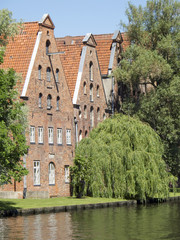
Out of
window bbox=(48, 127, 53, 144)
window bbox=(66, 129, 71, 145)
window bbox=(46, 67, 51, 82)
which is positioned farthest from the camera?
window bbox=(66, 129, 71, 145)

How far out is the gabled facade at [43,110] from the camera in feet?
161

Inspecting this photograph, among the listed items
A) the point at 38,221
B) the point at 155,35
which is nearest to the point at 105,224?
the point at 38,221

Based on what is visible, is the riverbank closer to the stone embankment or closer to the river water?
the stone embankment

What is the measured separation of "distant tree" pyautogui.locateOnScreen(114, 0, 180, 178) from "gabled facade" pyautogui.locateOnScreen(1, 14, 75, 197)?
29.8ft

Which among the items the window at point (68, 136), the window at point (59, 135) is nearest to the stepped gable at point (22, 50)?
the window at point (59, 135)

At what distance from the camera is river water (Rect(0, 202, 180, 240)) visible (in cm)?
2578

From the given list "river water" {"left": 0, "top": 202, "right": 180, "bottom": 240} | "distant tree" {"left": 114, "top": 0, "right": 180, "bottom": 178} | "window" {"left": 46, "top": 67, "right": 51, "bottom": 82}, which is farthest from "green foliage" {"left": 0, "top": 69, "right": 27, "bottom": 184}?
"distant tree" {"left": 114, "top": 0, "right": 180, "bottom": 178}

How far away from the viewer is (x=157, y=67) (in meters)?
59.5

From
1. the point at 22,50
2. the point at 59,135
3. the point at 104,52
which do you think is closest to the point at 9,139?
the point at 22,50

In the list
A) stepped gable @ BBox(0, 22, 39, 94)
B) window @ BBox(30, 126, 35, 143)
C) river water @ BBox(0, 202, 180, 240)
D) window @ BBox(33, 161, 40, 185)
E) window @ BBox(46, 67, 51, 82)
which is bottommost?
river water @ BBox(0, 202, 180, 240)

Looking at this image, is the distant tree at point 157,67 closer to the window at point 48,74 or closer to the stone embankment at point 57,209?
the window at point 48,74

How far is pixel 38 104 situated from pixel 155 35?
17.9m

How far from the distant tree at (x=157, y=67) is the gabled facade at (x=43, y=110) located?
9.09 metres

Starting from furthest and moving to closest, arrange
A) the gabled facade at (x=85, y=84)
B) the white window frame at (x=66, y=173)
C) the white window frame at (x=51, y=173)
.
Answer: the gabled facade at (x=85, y=84) → the white window frame at (x=66, y=173) → the white window frame at (x=51, y=173)
